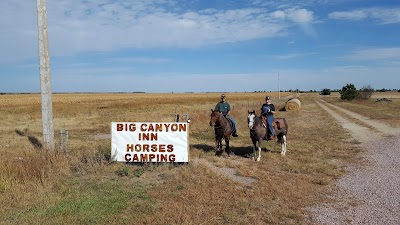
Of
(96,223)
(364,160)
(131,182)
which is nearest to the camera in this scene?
(96,223)

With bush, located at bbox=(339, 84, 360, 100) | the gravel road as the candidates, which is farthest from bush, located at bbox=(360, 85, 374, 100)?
the gravel road

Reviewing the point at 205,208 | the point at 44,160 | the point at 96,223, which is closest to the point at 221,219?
the point at 205,208

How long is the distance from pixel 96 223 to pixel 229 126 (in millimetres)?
7865

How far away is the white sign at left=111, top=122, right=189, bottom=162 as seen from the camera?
38.0ft

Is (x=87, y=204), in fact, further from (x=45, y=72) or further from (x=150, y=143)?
(x=45, y=72)

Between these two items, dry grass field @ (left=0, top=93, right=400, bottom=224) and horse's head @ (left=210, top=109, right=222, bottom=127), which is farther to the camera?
horse's head @ (left=210, top=109, right=222, bottom=127)

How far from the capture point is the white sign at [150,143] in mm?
11594

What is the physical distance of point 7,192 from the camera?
806cm

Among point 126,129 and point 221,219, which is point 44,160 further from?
point 221,219

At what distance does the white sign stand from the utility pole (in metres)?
2.16

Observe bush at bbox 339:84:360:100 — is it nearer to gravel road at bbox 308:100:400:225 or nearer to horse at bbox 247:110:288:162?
gravel road at bbox 308:100:400:225

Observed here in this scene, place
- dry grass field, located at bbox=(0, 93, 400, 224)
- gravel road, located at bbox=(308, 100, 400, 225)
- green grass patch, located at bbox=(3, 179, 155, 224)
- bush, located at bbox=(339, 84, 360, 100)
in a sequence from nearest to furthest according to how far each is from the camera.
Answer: green grass patch, located at bbox=(3, 179, 155, 224) < dry grass field, located at bbox=(0, 93, 400, 224) < gravel road, located at bbox=(308, 100, 400, 225) < bush, located at bbox=(339, 84, 360, 100)

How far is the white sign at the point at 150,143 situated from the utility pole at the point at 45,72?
2164 millimetres

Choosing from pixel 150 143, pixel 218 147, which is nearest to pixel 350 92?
pixel 218 147
